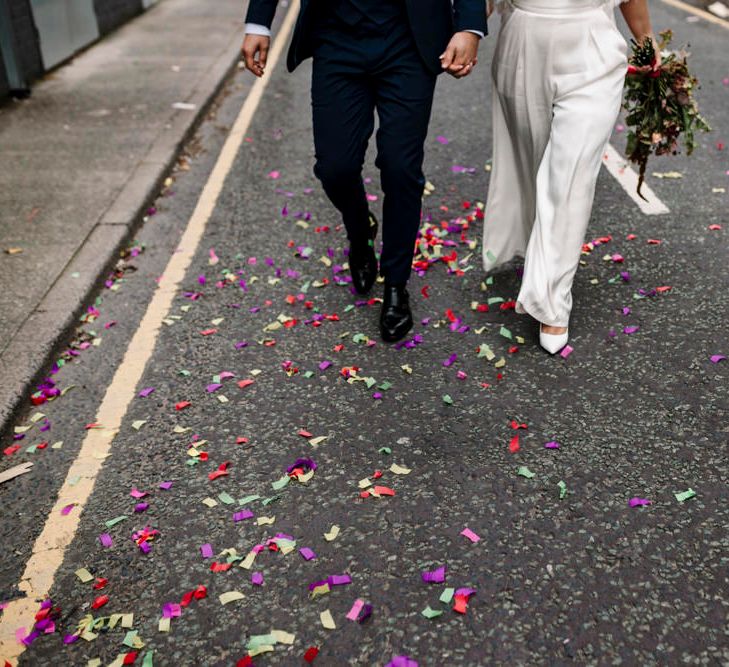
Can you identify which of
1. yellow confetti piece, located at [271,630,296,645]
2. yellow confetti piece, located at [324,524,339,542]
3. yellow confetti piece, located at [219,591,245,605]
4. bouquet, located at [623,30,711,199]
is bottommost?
yellow confetti piece, located at [324,524,339,542]

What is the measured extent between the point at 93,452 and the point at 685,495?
2.22 metres

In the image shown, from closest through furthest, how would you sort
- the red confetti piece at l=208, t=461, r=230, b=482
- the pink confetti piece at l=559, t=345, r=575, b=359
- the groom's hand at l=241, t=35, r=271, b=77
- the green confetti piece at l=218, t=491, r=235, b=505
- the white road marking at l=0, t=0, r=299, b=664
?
the white road marking at l=0, t=0, r=299, b=664, the green confetti piece at l=218, t=491, r=235, b=505, the red confetti piece at l=208, t=461, r=230, b=482, the groom's hand at l=241, t=35, r=271, b=77, the pink confetti piece at l=559, t=345, r=575, b=359

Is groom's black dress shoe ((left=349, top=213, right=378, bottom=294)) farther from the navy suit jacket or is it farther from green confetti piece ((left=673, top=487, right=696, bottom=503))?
green confetti piece ((left=673, top=487, right=696, bottom=503))

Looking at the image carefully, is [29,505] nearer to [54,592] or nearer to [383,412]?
[54,592]

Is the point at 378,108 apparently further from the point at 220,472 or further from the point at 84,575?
the point at 84,575

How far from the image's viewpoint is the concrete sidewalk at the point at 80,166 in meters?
4.42

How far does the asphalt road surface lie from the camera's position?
257 centimetres

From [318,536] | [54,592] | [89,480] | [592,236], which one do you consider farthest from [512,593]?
[592,236]

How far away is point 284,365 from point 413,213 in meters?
0.90

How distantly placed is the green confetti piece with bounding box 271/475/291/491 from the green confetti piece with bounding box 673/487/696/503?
53.4 inches

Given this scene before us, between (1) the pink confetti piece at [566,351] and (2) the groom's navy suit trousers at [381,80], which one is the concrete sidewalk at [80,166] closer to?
(2) the groom's navy suit trousers at [381,80]

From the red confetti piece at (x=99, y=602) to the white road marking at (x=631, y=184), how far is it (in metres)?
3.70

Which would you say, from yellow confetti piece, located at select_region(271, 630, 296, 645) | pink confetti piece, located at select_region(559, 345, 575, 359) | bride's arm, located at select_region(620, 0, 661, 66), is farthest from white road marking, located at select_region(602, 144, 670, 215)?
yellow confetti piece, located at select_region(271, 630, 296, 645)

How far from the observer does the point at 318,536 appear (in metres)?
2.93
